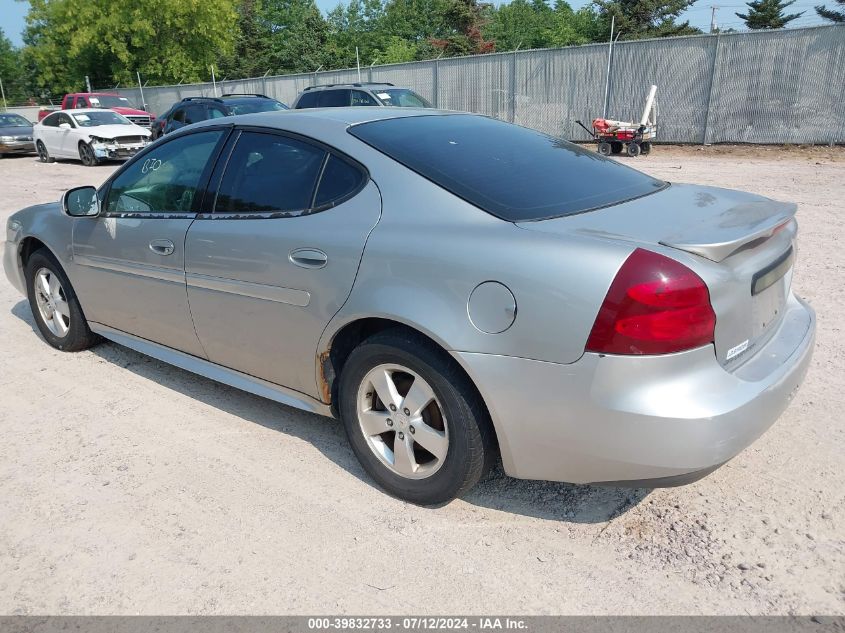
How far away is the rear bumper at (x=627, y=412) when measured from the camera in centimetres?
228

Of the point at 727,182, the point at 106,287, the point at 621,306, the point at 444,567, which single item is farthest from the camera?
the point at 727,182

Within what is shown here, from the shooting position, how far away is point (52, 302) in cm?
493

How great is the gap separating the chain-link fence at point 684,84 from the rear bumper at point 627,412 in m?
16.7

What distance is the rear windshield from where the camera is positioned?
110 inches

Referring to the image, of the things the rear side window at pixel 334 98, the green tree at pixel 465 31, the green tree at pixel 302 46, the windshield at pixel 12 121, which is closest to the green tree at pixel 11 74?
the green tree at pixel 302 46

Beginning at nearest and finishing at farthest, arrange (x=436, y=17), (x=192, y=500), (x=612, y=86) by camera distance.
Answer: (x=192, y=500), (x=612, y=86), (x=436, y=17)

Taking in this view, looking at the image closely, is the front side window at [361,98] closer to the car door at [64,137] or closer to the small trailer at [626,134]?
the small trailer at [626,134]

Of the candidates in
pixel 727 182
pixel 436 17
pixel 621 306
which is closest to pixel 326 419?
pixel 621 306

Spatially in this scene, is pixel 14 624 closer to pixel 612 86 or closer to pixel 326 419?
pixel 326 419

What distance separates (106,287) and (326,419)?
1.66 meters

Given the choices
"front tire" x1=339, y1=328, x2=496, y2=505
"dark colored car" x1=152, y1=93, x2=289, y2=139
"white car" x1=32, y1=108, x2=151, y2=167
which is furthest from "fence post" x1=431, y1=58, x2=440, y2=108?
"front tire" x1=339, y1=328, x2=496, y2=505

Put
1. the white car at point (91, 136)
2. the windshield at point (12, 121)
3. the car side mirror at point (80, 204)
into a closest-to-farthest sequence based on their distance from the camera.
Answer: the car side mirror at point (80, 204) < the white car at point (91, 136) < the windshield at point (12, 121)

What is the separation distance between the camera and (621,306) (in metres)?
2.26

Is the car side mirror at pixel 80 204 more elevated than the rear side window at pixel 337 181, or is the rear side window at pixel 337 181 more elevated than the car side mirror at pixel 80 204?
the rear side window at pixel 337 181
